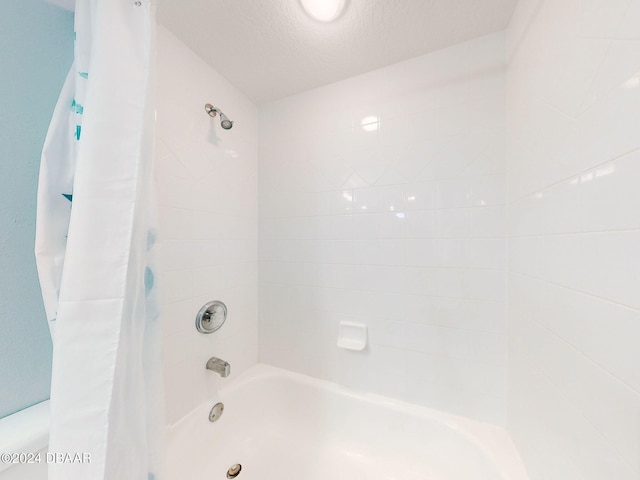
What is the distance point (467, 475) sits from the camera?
976 millimetres

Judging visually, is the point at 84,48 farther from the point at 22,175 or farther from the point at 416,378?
the point at 416,378

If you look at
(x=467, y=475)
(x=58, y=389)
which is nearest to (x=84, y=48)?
(x=58, y=389)

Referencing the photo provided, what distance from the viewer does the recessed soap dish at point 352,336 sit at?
123 centimetres

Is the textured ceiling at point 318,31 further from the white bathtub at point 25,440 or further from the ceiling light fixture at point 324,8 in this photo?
the white bathtub at point 25,440

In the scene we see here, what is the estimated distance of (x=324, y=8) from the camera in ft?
2.91

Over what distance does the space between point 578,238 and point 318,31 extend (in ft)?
4.02

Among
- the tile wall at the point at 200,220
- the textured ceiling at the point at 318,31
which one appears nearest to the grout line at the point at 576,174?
the textured ceiling at the point at 318,31

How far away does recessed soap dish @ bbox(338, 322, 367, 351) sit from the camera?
1232 millimetres

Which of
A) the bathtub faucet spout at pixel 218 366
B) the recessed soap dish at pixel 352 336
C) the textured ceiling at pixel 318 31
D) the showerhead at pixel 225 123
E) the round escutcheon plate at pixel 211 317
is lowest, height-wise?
the bathtub faucet spout at pixel 218 366

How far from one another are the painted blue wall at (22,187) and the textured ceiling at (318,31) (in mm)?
493

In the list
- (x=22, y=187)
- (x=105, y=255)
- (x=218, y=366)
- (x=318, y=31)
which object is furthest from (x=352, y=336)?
(x=318, y=31)

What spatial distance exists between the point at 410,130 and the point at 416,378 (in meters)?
1.28

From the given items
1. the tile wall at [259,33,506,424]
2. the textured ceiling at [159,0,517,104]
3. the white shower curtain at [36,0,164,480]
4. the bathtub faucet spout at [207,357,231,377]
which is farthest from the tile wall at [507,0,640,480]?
the bathtub faucet spout at [207,357,231,377]

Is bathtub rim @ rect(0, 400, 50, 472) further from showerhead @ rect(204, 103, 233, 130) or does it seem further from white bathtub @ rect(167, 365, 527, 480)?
showerhead @ rect(204, 103, 233, 130)
